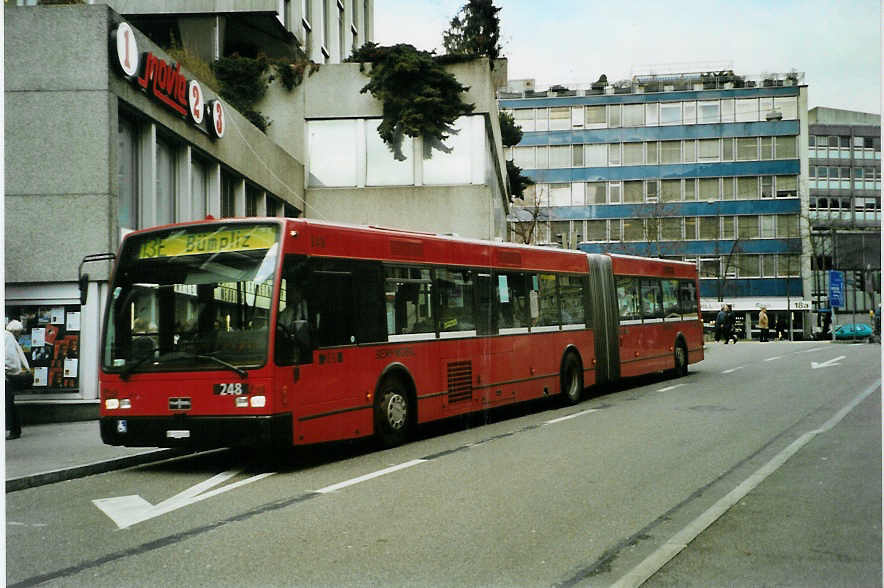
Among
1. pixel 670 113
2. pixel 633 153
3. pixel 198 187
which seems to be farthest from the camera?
pixel 633 153

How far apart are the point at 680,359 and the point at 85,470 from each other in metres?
16.4

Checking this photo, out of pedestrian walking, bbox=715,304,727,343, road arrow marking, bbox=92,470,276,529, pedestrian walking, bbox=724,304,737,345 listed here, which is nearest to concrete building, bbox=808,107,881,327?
road arrow marking, bbox=92,470,276,529

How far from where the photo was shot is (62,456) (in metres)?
11.7

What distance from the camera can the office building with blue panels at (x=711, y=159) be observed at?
35.4ft

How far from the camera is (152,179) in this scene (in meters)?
17.9

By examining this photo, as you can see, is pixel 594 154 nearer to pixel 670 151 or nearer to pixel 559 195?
pixel 670 151

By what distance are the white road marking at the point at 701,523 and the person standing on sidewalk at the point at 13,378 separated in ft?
31.5

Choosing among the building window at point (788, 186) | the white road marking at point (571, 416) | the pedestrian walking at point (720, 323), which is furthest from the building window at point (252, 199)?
the pedestrian walking at point (720, 323)

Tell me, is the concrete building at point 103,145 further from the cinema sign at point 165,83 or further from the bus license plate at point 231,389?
the bus license plate at point 231,389

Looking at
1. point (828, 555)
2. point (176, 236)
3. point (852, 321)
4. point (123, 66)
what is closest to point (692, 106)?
point (852, 321)

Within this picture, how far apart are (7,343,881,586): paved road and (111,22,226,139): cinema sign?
7710mm

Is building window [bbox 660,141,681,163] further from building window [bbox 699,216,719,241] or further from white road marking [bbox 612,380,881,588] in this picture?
building window [bbox 699,216,719,241]

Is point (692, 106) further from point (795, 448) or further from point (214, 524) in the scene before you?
point (214, 524)

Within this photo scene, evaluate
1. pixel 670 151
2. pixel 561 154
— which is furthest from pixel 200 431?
pixel 561 154
